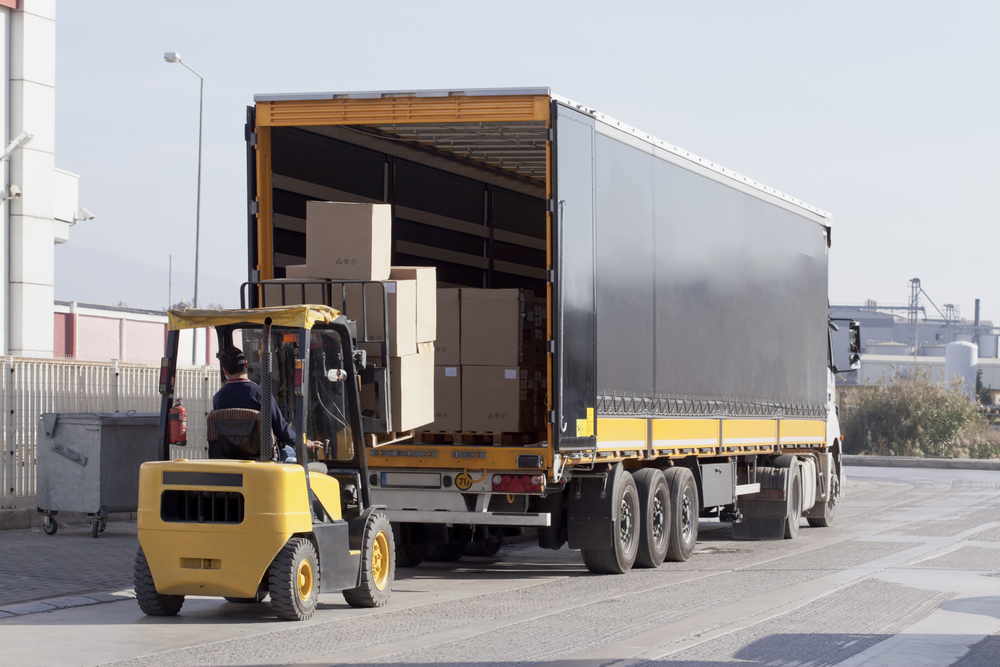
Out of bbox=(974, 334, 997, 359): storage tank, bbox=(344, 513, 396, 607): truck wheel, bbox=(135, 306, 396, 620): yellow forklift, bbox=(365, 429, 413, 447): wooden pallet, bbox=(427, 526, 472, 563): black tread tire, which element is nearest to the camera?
bbox=(135, 306, 396, 620): yellow forklift

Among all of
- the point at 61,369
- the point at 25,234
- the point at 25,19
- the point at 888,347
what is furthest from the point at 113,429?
the point at 888,347

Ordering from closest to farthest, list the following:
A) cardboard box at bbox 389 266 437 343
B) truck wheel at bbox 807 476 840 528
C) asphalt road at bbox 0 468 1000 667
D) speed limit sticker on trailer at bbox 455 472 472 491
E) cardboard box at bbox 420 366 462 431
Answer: asphalt road at bbox 0 468 1000 667, cardboard box at bbox 389 266 437 343, speed limit sticker on trailer at bbox 455 472 472 491, cardboard box at bbox 420 366 462 431, truck wheel at bbox 807 476 840 528

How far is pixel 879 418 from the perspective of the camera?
39.4 m

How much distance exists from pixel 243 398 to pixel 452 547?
17.2 feet

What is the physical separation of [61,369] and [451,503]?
6269mm

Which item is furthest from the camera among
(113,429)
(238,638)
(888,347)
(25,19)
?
→ (888,347)

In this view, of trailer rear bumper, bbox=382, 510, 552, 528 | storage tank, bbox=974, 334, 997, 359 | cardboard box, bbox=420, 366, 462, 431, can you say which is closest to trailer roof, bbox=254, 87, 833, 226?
cardboard box, bbox=420, 366, 462, 431

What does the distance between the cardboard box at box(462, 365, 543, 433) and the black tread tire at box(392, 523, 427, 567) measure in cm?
175

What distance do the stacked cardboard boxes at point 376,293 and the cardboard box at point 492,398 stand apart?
34.5 inches

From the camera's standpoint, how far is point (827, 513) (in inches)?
726

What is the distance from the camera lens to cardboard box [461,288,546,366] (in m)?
11.3

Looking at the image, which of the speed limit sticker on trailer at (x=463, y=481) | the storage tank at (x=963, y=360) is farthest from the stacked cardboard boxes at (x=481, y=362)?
the storage tank at (x=963, y=360)

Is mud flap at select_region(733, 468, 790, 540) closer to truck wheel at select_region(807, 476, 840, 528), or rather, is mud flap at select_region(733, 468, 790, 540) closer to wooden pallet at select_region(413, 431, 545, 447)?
truck wheel at select_region(807, 476, 840, 528)

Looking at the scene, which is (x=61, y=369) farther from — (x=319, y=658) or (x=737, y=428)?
(x=319, y=658)
